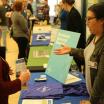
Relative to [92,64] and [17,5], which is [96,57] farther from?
[17,5]

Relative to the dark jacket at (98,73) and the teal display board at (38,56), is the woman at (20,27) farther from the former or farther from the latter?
the dark jacket at (98,73)

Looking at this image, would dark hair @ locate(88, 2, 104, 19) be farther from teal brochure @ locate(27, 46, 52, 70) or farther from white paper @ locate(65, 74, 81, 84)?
teal brochure @ locate(27, 46, 52, 70)

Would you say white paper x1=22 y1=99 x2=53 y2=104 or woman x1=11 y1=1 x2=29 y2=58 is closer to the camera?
white paper x1=22 y1=99 x2=53 y2=104

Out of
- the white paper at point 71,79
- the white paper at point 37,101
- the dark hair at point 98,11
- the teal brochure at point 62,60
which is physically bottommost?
the white paper at point 71,79

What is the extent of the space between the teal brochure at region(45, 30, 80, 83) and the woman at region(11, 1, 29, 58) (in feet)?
9.71

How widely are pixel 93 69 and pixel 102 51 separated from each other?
19cm

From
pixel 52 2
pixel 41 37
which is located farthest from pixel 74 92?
pixel 52 2

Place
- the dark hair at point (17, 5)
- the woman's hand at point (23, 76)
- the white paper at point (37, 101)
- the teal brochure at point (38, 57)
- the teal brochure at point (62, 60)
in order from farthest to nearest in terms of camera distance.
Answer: the dark hair at point (17, 5) → the teal brochure at point (38, 57) → the teal brochure at point (62, 60) → the white paper at point (37, 101) → the woman's hand at point (23, 76)

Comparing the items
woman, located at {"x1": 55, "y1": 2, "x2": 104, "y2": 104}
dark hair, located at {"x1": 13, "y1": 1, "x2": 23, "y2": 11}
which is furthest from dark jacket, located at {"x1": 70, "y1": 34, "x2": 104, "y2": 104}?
dark hair, located at {"x1": 13, "y1": 1, "x2": 23, "y2": 11}

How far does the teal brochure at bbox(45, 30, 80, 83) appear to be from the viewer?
3.23 meters

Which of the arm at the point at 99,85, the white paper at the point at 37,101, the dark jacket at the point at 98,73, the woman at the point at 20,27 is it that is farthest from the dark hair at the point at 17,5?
the arm at the point at 99,85

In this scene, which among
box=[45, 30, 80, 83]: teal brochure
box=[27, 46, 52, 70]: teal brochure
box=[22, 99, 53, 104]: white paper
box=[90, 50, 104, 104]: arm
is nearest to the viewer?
box=[90, 50, 104, 104]: arm

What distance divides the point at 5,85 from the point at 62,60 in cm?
120

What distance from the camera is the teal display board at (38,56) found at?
4051 mm
